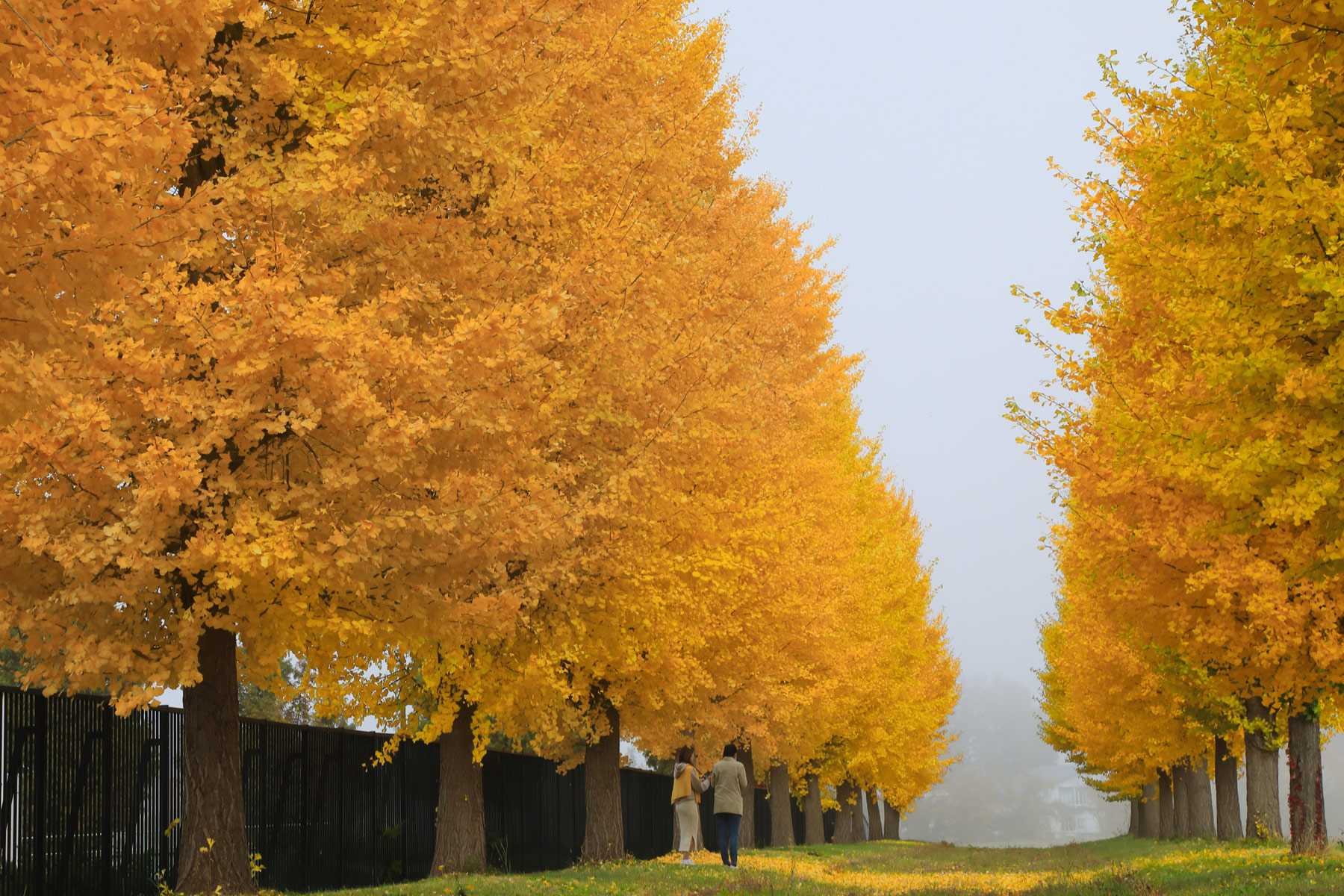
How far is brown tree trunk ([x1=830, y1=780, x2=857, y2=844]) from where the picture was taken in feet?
144

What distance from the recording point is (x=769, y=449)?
733 inches

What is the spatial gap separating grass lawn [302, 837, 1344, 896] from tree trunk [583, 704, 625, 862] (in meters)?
0.58

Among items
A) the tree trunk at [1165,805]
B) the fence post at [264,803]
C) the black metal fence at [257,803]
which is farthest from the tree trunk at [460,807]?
the tree trunk at [1165,805]

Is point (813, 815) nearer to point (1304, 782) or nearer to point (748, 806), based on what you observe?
point (748, 806)

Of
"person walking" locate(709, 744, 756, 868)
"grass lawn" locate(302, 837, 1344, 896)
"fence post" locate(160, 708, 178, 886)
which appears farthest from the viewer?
"person walking" locate(709, 744, 756, 868)

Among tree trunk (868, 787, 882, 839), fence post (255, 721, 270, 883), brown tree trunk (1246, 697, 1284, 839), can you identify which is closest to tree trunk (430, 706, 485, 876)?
fence post (255, 721, 270, 883)

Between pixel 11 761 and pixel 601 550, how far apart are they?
5174 millimetres

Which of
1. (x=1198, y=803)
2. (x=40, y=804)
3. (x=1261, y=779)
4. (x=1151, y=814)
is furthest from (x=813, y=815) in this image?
(x=40, y=804)

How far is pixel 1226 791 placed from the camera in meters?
27.3

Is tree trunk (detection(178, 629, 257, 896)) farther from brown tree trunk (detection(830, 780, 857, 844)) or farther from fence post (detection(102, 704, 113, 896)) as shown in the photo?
brown tree trunk (detection(830, 780, 857, 844))

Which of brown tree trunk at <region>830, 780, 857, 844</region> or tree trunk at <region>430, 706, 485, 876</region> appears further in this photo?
brown tree trunk at <region>830, 780, 857, 844</region>

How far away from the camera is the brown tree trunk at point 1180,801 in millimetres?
30906

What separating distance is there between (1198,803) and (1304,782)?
14024 mm

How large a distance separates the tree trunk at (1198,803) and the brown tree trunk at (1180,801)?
0.10 metres
